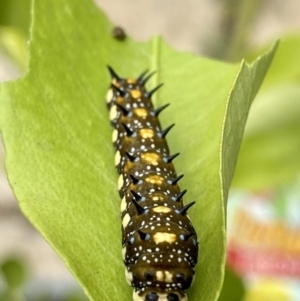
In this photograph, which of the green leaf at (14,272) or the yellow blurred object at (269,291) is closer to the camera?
the green leaf at (14,272)

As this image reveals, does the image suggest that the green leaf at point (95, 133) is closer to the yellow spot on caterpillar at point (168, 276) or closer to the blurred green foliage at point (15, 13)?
the yellow spot on caterpillar at point (168, 276)

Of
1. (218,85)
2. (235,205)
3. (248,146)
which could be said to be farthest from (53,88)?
(235,205)

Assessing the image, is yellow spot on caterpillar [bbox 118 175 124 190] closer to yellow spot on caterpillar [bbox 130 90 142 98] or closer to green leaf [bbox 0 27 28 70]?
yellow spot on caterpillar [bbox 130 90 142 98]

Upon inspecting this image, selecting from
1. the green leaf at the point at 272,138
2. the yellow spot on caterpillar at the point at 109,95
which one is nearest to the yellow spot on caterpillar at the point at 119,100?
the yellow spot on caterpillar at the point at 109,95

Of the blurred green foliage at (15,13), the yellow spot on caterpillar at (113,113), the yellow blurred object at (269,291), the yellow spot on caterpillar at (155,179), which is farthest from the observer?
the yellow blurred object at (269,291)

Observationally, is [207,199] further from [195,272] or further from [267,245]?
[267,245]
